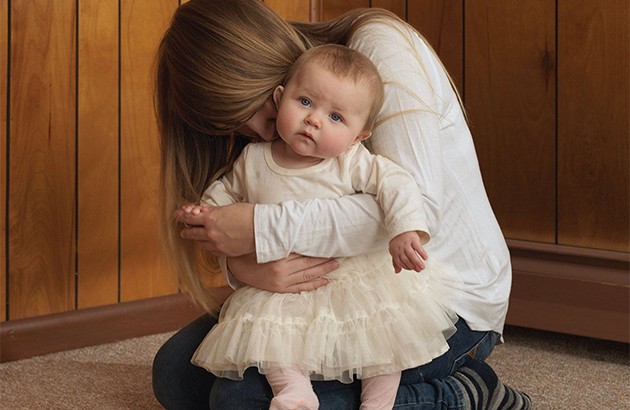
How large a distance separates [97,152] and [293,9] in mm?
630

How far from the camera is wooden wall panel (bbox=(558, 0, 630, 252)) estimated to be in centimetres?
190

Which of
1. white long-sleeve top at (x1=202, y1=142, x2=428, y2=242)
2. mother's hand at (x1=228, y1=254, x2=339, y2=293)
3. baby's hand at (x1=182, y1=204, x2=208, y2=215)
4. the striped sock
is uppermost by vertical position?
white long-sleeve top at (x1=202, y1=142, x2=428, y2=242)

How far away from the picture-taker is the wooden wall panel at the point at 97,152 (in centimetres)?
189

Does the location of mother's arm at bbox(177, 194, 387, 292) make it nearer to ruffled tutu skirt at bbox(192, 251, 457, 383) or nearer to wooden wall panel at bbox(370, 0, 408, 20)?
ruffled tutu skirt at bbox(192, 251, 457, 383)

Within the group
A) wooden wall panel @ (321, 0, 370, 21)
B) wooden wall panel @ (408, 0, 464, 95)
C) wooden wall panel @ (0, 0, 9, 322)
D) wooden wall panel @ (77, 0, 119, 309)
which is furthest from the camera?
wooden wall panel @ (321, 0, 370, 21)

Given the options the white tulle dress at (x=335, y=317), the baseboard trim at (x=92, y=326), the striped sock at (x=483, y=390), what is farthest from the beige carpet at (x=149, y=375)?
the white tulle dress at (x=335, y=317)

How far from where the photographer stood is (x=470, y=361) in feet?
4.79

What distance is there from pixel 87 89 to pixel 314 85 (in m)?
0.80

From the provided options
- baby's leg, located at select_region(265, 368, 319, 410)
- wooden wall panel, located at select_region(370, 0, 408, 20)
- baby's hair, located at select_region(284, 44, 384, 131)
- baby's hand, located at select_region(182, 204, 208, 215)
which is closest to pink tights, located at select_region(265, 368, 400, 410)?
baby's leg, located at select_region(265, 368, 319, 410)

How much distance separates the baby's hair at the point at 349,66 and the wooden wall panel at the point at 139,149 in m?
0.77

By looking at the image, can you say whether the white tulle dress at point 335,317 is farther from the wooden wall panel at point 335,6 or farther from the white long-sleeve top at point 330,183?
the wooden wall panel at point 335,6

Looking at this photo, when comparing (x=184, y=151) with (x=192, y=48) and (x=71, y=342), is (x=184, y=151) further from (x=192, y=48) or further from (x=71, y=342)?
(x=71, y=342)

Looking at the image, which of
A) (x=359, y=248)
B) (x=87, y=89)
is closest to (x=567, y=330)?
Result: (x=359, y=248)

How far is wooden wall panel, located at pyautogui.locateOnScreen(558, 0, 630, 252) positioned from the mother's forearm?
2.74 feet
